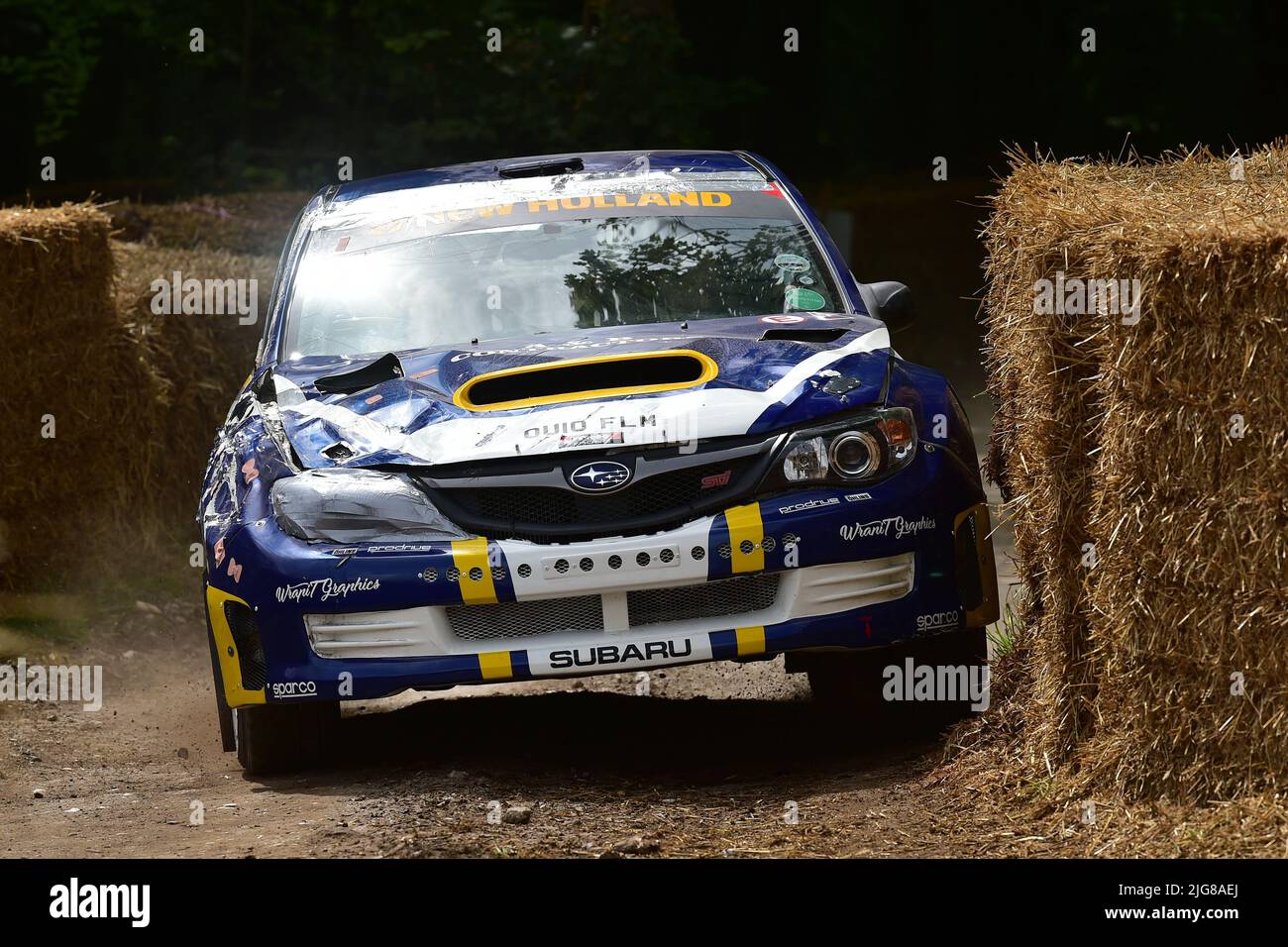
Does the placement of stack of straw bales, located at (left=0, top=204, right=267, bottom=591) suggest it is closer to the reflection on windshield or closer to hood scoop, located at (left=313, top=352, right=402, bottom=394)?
the reflection on windshield

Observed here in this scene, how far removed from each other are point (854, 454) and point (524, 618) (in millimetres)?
1110

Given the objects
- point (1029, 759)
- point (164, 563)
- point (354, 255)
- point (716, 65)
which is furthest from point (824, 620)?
point (716, 65)

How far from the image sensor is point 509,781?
5727 millimetres

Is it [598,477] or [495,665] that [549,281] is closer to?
[598,477]

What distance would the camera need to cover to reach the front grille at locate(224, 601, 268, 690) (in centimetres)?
570

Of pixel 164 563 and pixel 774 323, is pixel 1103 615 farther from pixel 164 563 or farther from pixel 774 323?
pixel 164 563

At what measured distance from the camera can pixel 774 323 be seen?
6.19 metres

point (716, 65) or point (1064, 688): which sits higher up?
point (716, 65)

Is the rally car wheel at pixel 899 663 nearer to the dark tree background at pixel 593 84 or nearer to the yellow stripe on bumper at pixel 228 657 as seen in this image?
the yellow stripe on bumper at pixel 228 657

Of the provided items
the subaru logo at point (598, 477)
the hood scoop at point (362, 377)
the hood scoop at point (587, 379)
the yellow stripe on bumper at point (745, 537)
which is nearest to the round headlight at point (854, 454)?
the yellow stripe on bumper at point (745, 537)

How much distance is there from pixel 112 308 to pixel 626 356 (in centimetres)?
534

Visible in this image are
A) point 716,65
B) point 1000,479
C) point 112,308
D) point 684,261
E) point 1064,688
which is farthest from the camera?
point 716,65

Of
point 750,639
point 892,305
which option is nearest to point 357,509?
point 750,639

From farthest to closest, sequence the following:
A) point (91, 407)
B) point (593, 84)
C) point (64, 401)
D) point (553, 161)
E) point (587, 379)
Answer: point (593, 84) < point (91, 407) < point (64, 401) < point (553, 161) < point (587, 379)
